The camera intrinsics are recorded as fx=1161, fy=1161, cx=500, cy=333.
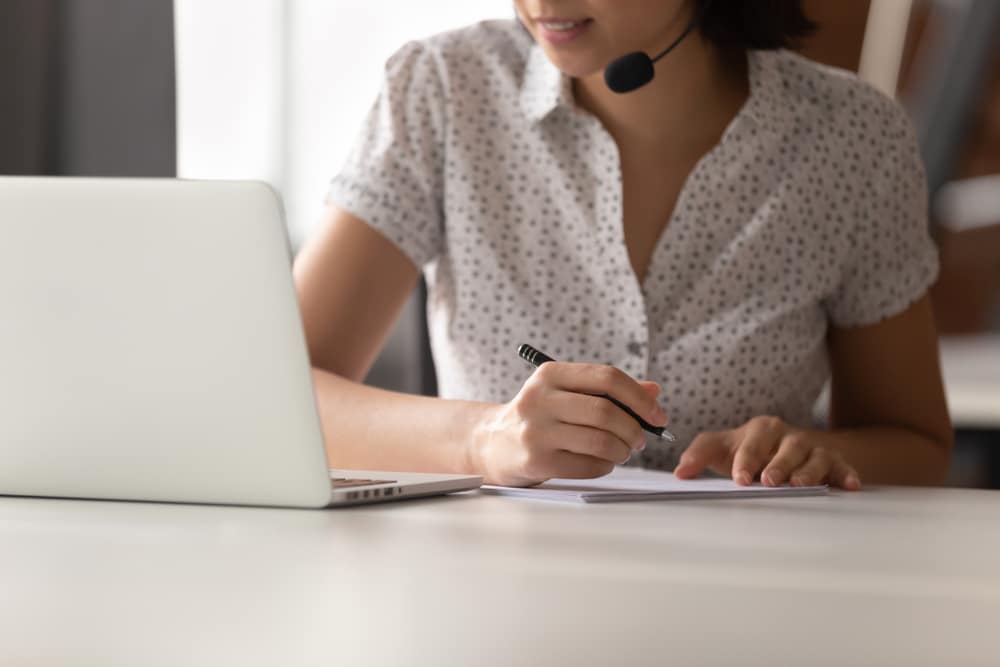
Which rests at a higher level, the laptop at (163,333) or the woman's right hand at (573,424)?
the laptop at (163,333)

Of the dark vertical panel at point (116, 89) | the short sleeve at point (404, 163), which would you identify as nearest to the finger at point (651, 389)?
the short sleeve at point (404, 163)

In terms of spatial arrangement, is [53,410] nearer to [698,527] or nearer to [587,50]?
[698,527]

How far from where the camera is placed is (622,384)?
88 cm

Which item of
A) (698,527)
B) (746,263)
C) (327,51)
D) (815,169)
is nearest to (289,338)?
(698,527)

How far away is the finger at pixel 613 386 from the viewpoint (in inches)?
34.4

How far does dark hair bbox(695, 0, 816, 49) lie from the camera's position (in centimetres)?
151

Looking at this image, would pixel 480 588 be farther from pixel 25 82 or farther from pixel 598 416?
pixel 25 82

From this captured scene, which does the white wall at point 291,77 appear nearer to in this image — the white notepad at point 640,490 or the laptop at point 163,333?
the white notepad at point 640,490

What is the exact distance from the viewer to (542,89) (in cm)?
149

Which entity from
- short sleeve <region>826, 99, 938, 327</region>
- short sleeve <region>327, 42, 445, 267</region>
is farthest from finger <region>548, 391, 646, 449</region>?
short sleeve <region>826, 99, 938, 327</region>

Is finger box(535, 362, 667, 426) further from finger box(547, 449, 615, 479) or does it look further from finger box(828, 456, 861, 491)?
finger box(828, 456, 861, 491)

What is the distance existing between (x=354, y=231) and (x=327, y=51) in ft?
7.36

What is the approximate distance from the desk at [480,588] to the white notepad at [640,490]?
0.09 metres

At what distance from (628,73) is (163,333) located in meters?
0.81
